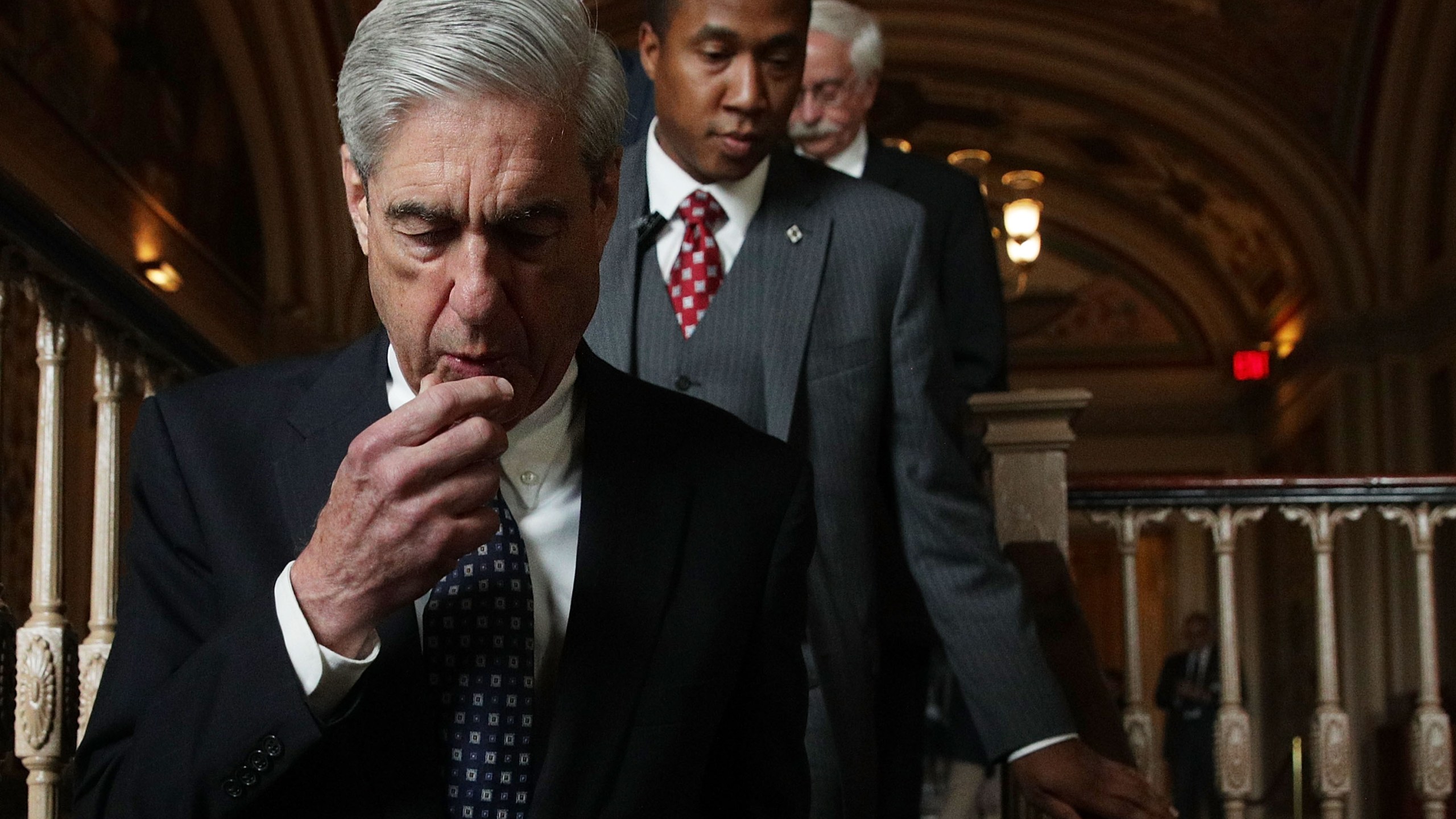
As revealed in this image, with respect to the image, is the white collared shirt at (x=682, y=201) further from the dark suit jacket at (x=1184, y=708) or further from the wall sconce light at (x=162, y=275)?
the wall sconce light at (x=162, y=275)

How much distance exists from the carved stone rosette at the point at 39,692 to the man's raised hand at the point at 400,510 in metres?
1.32

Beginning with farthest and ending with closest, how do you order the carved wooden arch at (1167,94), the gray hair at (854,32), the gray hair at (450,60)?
the carved wooden arch at (1167,94)
the gray hair at (854,32)
the gray hair at (450,60)

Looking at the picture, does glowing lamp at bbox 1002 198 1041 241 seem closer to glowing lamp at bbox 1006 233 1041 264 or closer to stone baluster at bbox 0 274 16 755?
glowing lamp at bbox 1006 233 1041 264

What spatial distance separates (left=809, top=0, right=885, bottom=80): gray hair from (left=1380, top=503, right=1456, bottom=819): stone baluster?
6.08 feet

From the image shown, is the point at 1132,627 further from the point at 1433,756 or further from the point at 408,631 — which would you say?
the point at 408,631

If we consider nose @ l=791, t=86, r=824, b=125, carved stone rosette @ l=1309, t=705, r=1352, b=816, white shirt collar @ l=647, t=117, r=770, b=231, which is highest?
nose @ l=791, t=86, r=824, b=125

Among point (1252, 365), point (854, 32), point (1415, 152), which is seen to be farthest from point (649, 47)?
point (1252, 365)

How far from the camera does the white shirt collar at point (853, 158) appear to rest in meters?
4.36

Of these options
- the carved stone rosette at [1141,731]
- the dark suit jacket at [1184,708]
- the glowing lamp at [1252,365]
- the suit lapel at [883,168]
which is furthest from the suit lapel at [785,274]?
the glowing lamp at [1252,365]

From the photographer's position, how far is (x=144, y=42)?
12.1 m

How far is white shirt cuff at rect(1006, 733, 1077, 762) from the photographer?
2.66 meters

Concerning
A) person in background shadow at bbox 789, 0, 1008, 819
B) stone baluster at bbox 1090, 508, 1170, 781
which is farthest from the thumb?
stone baluster at bbox 1090, 508, 1170, 781

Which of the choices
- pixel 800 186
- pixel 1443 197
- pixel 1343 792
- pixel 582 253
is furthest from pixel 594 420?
pixel 1443 197

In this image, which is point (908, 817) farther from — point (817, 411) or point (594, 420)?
point (594, 420)
